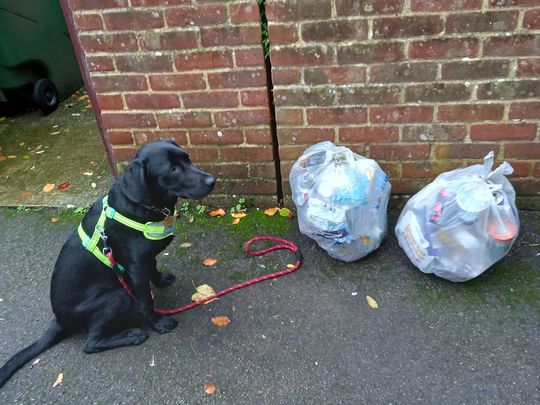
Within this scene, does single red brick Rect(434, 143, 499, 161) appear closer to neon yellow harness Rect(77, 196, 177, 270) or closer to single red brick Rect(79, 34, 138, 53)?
neon yellow harness Rect(77, 196, 177, 270)

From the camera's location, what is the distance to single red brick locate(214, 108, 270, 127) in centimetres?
291

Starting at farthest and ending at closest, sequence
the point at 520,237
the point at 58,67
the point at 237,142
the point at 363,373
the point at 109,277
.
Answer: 1. the point at 58,67
2. the point at 237,142
3. the point at 520,237
4. the point at 109,277
5. the point at 363,373

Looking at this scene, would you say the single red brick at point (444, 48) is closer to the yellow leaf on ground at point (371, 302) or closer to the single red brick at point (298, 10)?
the single red brick at point (298, 10)

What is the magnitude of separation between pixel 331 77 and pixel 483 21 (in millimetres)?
814

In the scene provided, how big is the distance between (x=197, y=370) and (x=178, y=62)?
1.71 metres

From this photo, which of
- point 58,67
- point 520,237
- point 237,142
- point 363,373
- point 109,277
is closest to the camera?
point 363,373

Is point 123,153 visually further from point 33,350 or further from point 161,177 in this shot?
point 33,350

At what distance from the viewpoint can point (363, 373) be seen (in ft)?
6.96

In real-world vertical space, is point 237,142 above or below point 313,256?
above

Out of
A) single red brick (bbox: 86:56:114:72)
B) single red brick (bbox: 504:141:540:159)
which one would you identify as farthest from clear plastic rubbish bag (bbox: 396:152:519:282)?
single red brick (bbox: 86:56:114:72)

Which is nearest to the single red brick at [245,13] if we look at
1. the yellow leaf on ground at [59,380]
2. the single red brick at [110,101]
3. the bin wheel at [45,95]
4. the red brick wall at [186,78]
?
the red brick wall at [186,78]

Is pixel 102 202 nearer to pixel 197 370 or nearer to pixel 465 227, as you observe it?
pixel 197 370

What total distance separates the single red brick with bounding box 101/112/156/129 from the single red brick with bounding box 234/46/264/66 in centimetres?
69

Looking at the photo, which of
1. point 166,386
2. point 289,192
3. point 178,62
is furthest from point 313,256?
point 178,62
